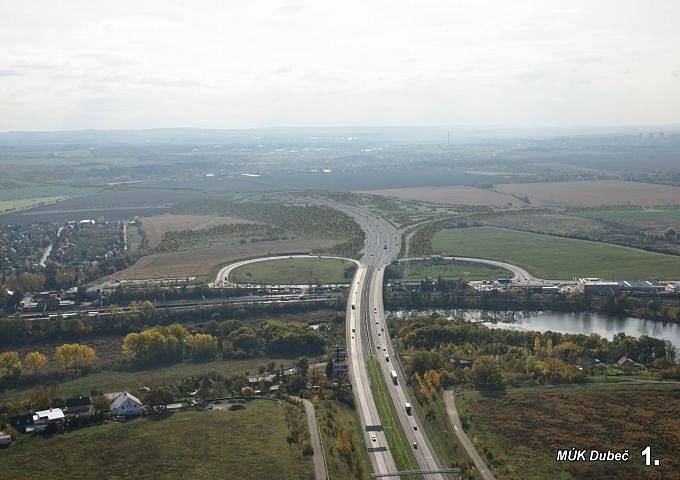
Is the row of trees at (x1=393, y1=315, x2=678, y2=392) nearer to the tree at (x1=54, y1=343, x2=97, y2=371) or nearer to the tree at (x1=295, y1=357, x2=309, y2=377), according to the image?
the tree at (x1=295, y1=357, x2=309, y2=377)

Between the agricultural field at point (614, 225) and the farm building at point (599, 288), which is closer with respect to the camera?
the farm building at point (599, 288)

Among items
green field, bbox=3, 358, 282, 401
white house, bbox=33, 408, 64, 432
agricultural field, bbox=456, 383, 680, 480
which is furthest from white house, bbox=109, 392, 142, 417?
agricultural field, bbox=456, 383, 680, 480

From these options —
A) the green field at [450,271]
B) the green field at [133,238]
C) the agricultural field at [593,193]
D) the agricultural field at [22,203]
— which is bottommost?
the green field at [450,271]

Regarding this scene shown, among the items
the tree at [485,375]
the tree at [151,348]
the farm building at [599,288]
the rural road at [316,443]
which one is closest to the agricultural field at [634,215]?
the farm building at [599,288]

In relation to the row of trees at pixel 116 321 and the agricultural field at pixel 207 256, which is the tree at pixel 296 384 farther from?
the agricultural field at pixel 207 256

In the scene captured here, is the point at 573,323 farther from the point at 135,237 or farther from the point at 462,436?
the point at 135,237

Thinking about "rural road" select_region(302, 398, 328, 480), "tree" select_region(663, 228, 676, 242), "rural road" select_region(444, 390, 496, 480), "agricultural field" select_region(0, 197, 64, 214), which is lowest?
"rural road" select_region(444, 390, 496, 480)

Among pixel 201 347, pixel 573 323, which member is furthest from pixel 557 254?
pixel 201 347
